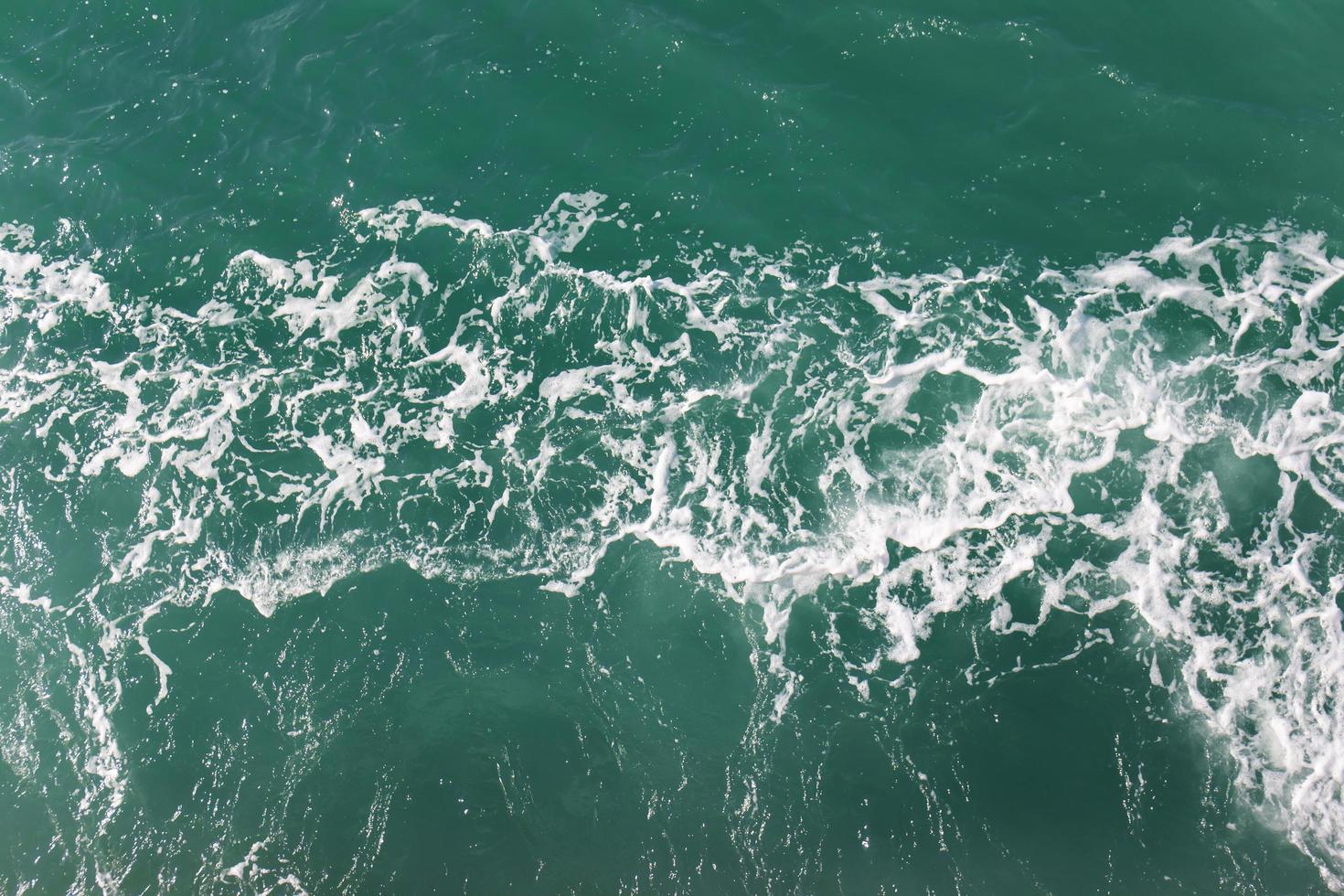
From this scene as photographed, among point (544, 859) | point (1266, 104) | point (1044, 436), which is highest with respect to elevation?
point (1266, 104)

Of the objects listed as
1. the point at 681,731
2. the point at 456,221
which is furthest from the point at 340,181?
the point at 681,731

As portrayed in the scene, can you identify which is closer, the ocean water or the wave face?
the ocean water

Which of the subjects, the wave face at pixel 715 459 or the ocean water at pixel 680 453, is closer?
the ocean water at pixel 680 453

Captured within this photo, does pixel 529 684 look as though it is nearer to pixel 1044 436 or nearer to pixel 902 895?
pixel 902 895

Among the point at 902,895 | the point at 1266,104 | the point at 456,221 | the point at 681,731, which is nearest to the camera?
the point at 902,895
